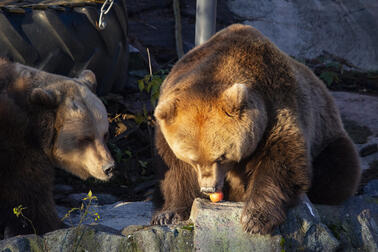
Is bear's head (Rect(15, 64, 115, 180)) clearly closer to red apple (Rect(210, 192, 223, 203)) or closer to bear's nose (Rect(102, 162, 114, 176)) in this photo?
bear's nose (Rect(102, 162, 114, 176))

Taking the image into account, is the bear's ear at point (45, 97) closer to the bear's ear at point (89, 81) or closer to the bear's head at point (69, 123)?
the bear's head at point (69, 123)

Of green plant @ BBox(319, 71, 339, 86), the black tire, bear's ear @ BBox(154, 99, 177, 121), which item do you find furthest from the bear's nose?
green plant @ BBox(319, 71, 339, 86)

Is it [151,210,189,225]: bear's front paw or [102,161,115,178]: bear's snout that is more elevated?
[102,161,115,178]: bear's snout

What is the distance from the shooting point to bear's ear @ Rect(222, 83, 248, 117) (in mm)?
4062

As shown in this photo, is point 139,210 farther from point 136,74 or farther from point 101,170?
point 136,74

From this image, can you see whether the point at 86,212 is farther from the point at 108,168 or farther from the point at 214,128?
the point at 214,128

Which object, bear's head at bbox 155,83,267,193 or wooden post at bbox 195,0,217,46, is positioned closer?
bear's head at bbox 155,83,267,193

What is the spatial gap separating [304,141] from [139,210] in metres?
2.10

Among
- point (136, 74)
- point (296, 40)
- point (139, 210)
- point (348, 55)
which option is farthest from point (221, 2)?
point (139, 210)

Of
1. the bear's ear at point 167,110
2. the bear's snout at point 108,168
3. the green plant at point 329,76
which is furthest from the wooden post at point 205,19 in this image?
the green plant at point 329,76

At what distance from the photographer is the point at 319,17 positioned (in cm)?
1094

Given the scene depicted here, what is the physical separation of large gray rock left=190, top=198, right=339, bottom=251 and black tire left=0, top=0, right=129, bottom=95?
2600 millimetres

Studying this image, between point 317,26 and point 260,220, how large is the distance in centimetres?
757

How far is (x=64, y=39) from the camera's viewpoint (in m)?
6.02
